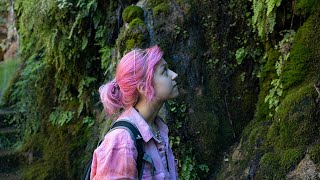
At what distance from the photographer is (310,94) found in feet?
14.8

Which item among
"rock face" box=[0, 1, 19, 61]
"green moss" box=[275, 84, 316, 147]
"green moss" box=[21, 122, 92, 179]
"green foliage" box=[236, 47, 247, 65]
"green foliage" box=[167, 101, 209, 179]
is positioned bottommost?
"green moss" box=[21, 122, 92, 179]

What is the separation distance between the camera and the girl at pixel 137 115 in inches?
85.7

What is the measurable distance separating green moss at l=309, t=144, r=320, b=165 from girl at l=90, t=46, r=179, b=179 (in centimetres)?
207

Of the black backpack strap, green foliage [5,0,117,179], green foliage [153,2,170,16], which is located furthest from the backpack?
green foliage [5,0,117,179]

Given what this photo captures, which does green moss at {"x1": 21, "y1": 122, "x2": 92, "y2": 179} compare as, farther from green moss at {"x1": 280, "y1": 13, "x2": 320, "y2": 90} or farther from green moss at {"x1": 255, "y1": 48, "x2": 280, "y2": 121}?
green moss at {"x1": 280, "y1": 13, "x2": 320, "y2": 90}

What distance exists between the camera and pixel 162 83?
2.47m

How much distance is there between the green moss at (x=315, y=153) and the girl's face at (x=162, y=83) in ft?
7.16

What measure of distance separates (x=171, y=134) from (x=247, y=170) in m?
1.29

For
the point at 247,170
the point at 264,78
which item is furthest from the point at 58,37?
the point at 247,170

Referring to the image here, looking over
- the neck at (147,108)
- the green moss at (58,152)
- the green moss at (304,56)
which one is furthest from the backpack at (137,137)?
the green moss at (58,152)

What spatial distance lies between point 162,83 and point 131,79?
0.58 ft

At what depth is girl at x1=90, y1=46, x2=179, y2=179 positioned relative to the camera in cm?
218

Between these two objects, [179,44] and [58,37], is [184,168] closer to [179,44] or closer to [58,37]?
[179,44]

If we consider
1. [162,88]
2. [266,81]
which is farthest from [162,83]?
[266,81]
